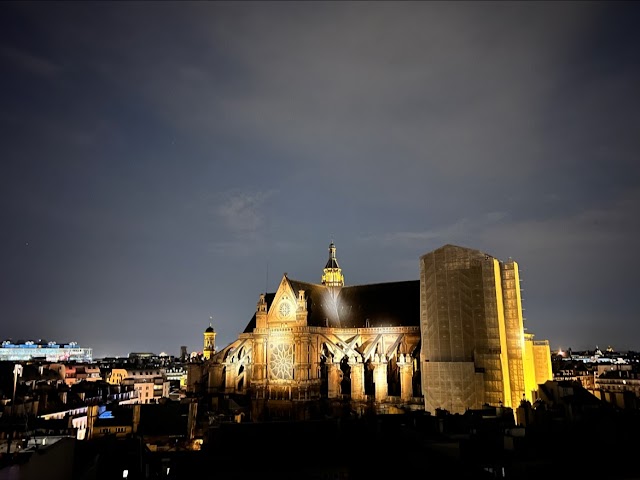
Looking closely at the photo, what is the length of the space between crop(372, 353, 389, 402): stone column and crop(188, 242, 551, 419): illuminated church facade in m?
0.11

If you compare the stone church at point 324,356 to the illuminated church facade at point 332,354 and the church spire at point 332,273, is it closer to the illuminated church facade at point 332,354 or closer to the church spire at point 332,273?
the illuminated church facade at point 332,354

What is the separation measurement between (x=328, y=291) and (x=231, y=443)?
53.2 meters

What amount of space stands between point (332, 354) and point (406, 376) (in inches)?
454

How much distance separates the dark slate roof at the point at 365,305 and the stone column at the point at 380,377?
7.35 meters

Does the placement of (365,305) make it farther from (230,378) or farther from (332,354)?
(230,378)

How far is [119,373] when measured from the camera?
129000mm

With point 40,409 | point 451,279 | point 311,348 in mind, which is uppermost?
point 451,279

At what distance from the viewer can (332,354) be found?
218ft

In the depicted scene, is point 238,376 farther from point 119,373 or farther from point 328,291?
point 119,373

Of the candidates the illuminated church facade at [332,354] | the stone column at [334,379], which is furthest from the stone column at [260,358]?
the stone column at [334,379]

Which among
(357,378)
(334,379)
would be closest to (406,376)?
(357,378)

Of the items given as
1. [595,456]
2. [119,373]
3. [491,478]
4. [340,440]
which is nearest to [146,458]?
[340,440]

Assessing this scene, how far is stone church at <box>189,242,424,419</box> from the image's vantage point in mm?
61250

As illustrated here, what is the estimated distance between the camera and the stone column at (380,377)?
5919 cm
